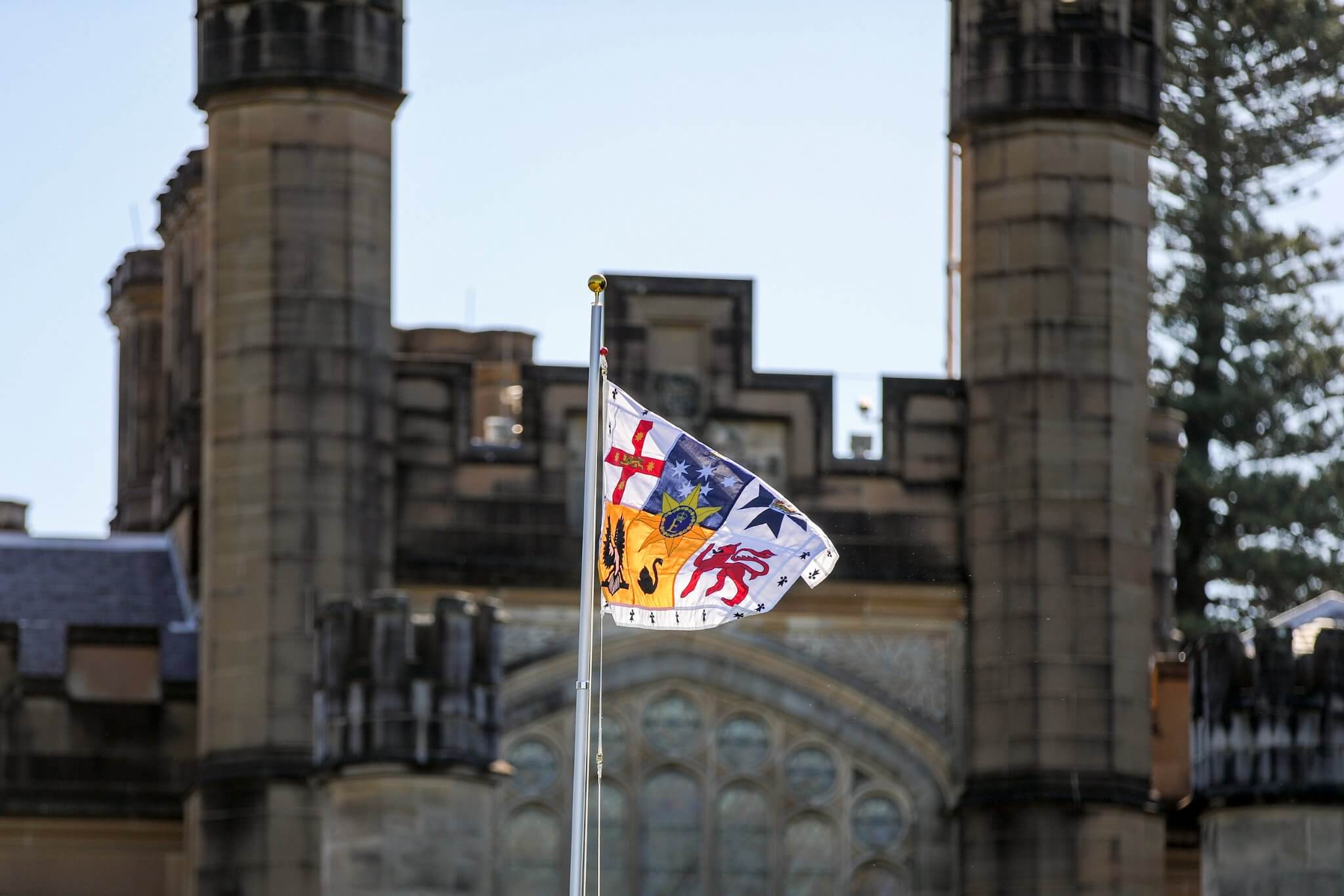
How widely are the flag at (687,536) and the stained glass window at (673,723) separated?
768cm

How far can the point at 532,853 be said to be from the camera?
34.0 m

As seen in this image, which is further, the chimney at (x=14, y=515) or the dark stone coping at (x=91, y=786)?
the chimney at (x=14, y=515)

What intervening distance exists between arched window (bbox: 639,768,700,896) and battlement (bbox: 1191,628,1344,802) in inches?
174

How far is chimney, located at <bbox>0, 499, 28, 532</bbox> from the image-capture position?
44250 millimetres

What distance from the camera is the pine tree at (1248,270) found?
59719 millimetres

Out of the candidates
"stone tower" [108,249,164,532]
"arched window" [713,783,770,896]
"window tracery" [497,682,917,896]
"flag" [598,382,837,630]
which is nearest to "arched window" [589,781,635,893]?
"window tracery" [497,682,917,896]

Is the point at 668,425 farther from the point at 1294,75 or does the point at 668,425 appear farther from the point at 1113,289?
the point at 1294,75

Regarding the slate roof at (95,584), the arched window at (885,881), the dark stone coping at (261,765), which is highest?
the slate roof at (95,584)

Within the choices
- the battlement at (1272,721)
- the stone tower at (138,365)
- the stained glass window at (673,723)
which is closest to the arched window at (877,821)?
the stained glass window at (673,723)

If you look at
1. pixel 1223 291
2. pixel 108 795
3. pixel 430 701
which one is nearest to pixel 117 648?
pixel 108 795

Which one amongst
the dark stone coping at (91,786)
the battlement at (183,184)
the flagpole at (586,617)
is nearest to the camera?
the flagpole at (586,617)

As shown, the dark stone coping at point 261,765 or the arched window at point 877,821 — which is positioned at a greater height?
the dark stone coping at point 261,765

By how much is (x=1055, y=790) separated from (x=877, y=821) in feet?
5.22

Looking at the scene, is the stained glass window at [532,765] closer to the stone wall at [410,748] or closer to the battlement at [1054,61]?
the stone wall at [410,748]
